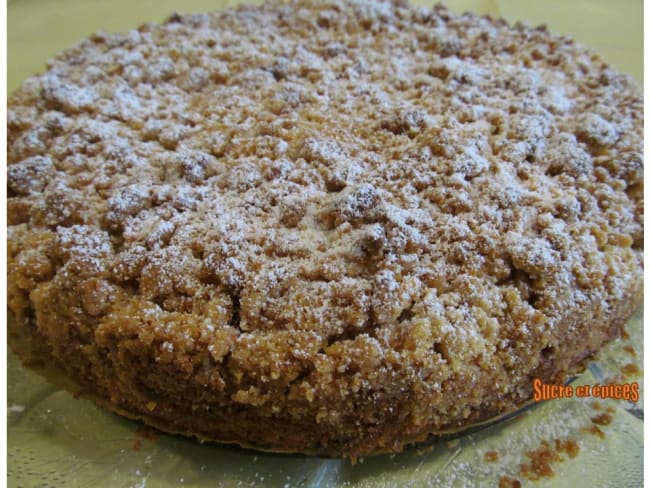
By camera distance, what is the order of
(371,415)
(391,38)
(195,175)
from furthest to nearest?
(391,38)
(195,175)
(371,415)

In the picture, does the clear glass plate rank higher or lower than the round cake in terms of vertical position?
lower

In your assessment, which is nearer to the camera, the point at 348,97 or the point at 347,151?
the point at 347,151

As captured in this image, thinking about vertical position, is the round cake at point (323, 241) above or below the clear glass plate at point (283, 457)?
above

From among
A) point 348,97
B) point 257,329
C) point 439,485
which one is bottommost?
point 439,485

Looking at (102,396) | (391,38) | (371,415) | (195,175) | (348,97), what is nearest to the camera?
(371,415)

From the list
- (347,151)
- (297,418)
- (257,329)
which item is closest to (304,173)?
(347,151)

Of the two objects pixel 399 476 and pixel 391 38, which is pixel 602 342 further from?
Answer: pixel 391 38

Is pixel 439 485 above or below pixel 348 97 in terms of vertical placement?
below

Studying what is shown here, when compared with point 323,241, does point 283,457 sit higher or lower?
lower
